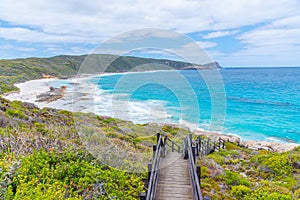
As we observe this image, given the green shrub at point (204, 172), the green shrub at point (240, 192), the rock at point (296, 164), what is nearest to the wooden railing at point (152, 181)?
the green shrub at point (204, 172)

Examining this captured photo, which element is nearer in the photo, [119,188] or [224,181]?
[119,188]

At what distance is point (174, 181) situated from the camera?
6.76 m

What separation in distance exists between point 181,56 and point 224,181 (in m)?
5.62

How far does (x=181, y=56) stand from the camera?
30.0ft

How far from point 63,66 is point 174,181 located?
12744cm

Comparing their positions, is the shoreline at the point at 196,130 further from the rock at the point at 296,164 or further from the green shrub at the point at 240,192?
the green shrub at the point at 240,192

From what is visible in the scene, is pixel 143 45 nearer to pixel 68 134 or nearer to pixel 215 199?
pixel 68 134

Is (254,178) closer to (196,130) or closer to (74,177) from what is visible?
(74,177)

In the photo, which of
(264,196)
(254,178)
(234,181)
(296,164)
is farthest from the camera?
(296,164)

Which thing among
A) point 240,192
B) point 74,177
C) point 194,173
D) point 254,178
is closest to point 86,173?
point 74,177

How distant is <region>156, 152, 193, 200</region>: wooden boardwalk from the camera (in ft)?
19.7

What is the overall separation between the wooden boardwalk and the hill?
424 cm

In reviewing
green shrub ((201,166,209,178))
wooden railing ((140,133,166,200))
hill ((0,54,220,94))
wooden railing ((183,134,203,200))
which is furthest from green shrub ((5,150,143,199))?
hill ((0,54,220,94))

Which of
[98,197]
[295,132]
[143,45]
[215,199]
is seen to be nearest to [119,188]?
[98,197]
